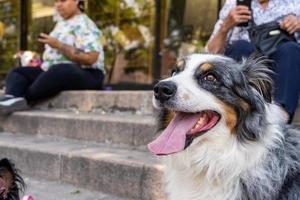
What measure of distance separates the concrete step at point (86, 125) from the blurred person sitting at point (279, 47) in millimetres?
879

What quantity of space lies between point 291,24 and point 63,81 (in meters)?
2.92

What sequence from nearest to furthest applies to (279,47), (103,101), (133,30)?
(279,47) < (103,101) < (133,30)

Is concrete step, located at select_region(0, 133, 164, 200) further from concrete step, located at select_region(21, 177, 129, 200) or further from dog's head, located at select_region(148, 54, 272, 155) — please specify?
dog's head, located at select_region(148, 54, 272, 155)

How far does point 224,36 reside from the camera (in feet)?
13.7

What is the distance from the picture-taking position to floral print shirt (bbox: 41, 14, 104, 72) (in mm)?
5922

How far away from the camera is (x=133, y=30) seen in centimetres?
928

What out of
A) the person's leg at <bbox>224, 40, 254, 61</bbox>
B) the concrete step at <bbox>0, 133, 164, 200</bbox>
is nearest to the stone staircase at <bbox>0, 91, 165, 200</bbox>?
the concrete step at <bbox>0, 133, 164, 200</bbox>

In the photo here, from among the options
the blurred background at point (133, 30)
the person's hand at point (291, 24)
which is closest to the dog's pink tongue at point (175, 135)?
the person's hand at point (291, 24)

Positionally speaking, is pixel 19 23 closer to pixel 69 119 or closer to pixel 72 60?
pixel 72 60

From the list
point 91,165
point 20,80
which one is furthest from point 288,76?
point 20,80

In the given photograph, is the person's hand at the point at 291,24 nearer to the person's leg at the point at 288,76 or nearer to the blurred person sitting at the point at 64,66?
the person's leg at the point at 288,76

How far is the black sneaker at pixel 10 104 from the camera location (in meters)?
5.91

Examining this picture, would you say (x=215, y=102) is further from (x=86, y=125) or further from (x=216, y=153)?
(x=86, y=125)

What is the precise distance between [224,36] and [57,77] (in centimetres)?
239
